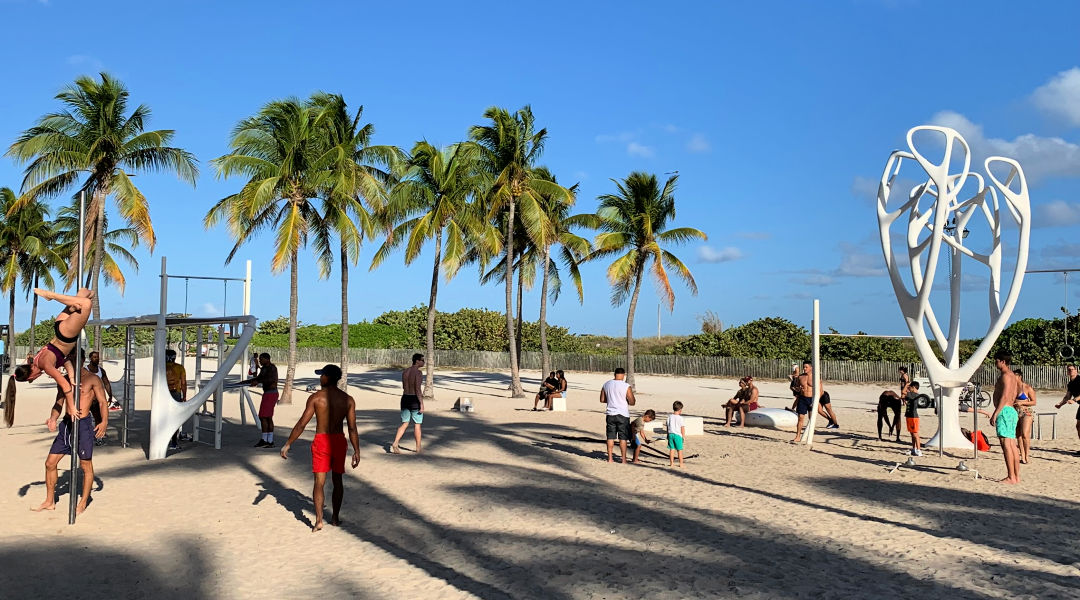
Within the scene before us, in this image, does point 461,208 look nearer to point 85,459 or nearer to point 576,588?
point 85,459

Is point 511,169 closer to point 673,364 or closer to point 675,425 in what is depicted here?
point 675,425

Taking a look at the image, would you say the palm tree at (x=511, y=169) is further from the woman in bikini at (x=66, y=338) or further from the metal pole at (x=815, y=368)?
the woman in bikini at (x=66, y=338)

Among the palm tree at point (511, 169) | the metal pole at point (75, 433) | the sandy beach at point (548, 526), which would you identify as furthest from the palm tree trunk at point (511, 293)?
the metal pole at point (75, 433)

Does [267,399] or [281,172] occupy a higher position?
[281,172]

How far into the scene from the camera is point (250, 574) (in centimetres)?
625

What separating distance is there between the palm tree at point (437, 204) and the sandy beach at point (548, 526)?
1179 cm

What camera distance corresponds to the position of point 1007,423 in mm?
10133

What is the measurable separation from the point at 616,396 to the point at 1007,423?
5.02m

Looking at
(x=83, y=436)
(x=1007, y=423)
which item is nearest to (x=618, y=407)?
(x=1007, y=423)

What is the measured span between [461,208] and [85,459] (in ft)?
60.1

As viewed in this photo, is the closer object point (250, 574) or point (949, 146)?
point (250, 574)

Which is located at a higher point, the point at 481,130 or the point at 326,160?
the point at 481,130

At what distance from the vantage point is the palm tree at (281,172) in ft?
73.1

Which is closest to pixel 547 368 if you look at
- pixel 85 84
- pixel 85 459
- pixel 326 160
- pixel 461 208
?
pixel 461 208
